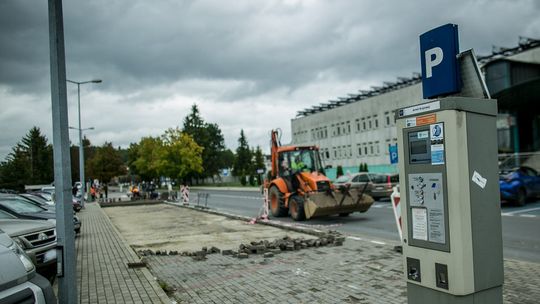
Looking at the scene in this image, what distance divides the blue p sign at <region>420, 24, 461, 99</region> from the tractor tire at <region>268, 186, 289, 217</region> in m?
13.9

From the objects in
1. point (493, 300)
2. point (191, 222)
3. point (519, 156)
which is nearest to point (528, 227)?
point (493, 300)

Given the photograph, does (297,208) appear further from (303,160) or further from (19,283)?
(19,283)

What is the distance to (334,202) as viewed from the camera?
1580cm

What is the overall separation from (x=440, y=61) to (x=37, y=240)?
282 inches

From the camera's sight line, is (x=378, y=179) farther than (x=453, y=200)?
Yes

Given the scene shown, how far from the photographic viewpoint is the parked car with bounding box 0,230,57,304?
3.73 m

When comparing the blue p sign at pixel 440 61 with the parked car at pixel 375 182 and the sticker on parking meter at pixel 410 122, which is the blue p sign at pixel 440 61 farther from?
the parked car at pixel 375 182

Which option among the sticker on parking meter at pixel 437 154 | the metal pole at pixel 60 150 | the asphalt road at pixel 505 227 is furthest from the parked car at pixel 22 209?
the sticker on parking meter at pixel 437 154

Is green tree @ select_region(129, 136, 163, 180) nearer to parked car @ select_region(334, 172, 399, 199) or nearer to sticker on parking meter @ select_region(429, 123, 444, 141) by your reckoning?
parked car @ select_region(334, 172, 399, 199)

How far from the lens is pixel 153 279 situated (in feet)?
23.6

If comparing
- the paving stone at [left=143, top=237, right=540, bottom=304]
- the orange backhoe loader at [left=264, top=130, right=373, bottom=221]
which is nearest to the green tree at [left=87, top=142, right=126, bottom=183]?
the orange backhoe loader at [left=264, top=130, right=373, bottom=221]

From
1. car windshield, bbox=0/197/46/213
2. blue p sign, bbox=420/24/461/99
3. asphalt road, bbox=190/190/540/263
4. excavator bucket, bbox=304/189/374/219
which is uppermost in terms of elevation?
blue p sign, bbox=420/24/461/99

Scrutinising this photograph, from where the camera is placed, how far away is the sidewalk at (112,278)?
627 cm

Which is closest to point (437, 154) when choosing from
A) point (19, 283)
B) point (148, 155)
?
point (19, 283)
